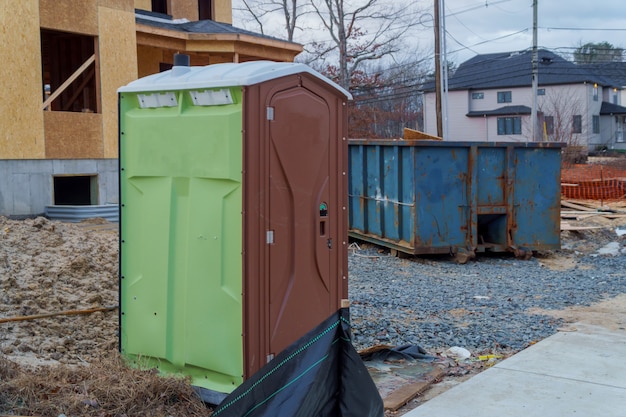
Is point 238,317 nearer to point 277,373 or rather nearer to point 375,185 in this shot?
point 277,373

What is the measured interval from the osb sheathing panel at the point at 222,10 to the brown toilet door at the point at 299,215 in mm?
17916

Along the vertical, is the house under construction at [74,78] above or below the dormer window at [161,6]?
below

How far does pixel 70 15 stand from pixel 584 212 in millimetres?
13899

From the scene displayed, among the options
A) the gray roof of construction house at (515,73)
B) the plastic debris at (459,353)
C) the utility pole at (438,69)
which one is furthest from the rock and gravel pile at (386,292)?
the gray roof of construction house at (515,73)

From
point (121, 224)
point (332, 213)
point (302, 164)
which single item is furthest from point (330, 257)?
point (121, 224)

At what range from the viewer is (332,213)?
5852 mm

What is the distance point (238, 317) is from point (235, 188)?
2.86 ft

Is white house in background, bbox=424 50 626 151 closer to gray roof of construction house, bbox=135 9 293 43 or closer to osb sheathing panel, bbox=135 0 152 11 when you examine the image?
gray roof of construction house, bbox=135 9 293 43

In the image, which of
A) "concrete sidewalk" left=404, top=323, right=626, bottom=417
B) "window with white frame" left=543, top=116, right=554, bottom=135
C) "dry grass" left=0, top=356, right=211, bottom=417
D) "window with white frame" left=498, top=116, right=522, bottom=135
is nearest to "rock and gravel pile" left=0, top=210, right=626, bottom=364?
"concrete sidewalk" left=404, top=323, right=626, bottom=417

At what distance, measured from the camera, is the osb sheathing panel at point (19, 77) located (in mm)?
14438

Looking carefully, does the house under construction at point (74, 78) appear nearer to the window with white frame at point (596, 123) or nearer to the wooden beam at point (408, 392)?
the wooden beam at point (408, 392)

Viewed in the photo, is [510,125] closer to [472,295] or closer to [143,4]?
[143,4]

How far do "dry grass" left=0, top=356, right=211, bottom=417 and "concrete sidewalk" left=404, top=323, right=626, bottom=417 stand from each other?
5.38 ft

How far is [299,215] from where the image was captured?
5535 millimetres
